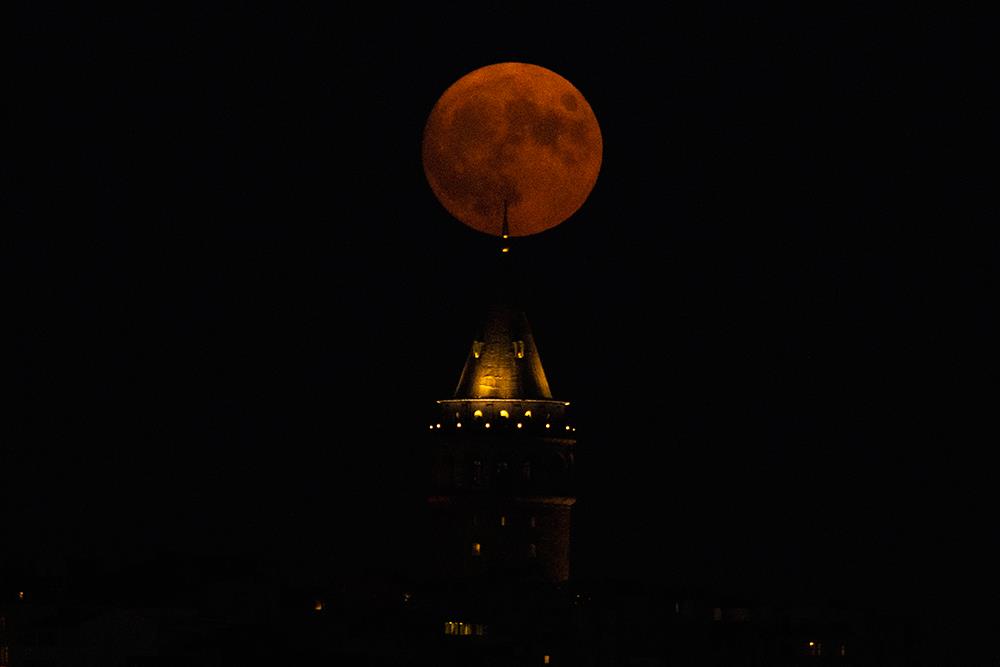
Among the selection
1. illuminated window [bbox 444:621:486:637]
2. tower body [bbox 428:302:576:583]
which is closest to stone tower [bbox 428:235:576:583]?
tower body [bbox 428:302:576:583]

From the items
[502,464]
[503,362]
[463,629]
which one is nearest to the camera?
[463,629]

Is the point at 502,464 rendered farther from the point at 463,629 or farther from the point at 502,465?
the point at 463,629

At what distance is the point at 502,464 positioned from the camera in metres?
106

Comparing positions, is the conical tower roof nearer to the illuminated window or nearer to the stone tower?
the stone tower

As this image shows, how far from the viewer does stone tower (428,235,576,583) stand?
343ft

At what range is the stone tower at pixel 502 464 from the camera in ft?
343

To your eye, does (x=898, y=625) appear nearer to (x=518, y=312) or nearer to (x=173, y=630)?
(x=518, y=312)

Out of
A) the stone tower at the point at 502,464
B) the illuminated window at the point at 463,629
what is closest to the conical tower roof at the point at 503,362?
the stone tower at the point at 502,464

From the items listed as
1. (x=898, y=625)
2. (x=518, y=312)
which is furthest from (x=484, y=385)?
(x=898, y=625)

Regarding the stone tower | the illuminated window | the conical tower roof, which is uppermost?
the conical tower roof

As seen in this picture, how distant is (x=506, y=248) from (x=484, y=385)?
17.9 ft

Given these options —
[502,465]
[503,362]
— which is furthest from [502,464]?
[503,362]

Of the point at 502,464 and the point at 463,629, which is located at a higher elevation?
the point at 502,464

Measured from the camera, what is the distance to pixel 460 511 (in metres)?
106
